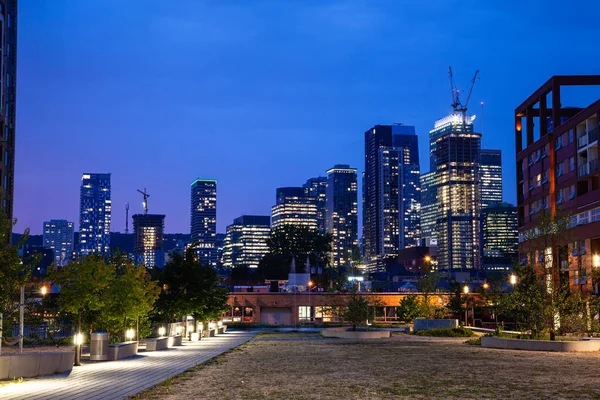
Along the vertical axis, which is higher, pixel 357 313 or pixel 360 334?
pixel 357 313

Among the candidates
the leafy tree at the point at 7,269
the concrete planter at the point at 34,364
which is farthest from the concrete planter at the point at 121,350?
the leafy tree at the point at 7,269

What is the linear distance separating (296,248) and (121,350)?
14467cm

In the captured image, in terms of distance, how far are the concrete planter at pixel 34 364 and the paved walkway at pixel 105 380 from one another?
16.8 inches

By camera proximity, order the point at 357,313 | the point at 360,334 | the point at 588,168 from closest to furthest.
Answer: the point at 360,334 → the point at 357,313 → the point at 588,168

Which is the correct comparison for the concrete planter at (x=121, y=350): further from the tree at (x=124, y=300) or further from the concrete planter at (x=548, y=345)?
the concrete planter at (x=548, y=345)

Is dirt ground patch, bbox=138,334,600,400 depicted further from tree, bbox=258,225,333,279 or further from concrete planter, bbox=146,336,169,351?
tree, bbox=258,225,333,279

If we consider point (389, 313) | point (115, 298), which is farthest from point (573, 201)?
point (115, 298)

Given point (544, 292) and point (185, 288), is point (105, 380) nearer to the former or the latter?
point (544, 292)

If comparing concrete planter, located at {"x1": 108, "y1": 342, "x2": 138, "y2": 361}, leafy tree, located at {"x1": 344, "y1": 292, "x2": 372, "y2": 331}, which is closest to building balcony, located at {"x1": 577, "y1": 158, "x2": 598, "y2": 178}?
leafy tree, located at {"x1": 344, "y1": 292, "x2": 372, "y2": 331}

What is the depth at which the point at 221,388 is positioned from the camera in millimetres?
19188

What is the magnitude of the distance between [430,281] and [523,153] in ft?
127

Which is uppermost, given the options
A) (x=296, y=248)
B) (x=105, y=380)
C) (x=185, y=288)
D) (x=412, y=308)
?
(x=296, y=248)

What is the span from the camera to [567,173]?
81.4 meters

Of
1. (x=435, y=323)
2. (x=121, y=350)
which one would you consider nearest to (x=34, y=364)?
(x=121, y=350)
